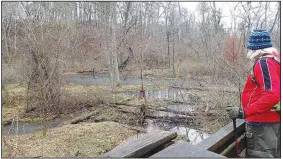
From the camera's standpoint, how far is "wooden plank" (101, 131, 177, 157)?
7.80 ft

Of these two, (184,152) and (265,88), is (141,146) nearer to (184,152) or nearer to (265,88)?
(184,152)

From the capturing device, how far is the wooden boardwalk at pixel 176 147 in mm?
2264

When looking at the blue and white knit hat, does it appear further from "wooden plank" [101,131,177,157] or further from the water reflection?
the water reflection

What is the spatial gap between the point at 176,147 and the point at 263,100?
3.18 feet

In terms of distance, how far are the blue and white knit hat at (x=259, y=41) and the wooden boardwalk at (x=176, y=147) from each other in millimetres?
923

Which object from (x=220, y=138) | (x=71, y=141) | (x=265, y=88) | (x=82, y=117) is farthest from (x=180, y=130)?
(x=265, y=88)

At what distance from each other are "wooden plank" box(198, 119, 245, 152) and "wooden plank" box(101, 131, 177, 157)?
358 millimetres

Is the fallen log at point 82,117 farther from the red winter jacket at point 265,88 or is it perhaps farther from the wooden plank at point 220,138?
the red winter jacket at point 265,88

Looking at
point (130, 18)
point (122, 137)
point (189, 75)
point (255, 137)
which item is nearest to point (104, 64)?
point (130, 18)

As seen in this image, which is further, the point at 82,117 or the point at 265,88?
the point at 82,117

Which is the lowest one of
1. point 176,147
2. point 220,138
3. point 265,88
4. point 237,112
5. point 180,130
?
point 180,130

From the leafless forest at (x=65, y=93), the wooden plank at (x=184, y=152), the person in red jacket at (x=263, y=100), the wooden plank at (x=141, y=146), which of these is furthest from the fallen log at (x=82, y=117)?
the wooden plank at (x=184, y=152)

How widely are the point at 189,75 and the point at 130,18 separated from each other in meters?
6.17

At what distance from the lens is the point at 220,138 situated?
9.76 feet
